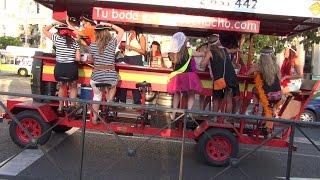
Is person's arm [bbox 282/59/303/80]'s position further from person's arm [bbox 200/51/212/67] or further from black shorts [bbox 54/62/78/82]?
black shorts [bbox 54/62/78/82]

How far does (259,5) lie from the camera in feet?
26.4

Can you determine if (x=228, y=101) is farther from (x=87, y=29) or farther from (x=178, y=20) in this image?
(x=87, y=29)

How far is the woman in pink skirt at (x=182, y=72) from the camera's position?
8.25m

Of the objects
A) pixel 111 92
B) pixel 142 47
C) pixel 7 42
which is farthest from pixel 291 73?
pixel 7 42

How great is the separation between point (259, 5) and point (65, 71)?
3291mm

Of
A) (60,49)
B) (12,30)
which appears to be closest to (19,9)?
(12,30)

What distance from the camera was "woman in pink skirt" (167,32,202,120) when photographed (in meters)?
8.25

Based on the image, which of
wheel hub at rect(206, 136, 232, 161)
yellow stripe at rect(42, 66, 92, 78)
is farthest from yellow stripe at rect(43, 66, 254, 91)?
wheel hub at rect(206, 136, 232, 161)

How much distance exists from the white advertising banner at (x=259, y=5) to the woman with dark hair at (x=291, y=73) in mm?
1382

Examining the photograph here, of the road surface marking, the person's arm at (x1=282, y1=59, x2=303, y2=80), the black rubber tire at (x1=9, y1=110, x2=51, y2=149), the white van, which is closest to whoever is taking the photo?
the road surface marking

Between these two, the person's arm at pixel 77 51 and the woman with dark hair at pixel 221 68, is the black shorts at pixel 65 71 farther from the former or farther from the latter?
the woman with dark hair at pixel 221 68

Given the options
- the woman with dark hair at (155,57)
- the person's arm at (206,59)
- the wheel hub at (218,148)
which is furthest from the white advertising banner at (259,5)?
the wheel hub at (218,148)

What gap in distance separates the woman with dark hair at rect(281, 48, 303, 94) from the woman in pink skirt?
5.30 ft

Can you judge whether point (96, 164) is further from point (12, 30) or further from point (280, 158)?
point (12, 30)
